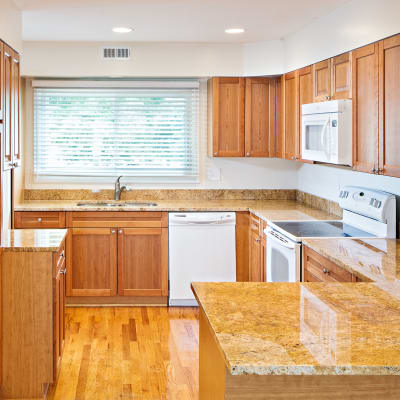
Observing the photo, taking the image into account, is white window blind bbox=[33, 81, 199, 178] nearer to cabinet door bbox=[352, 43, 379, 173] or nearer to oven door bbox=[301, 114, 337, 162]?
oven door bbox=[301, 114, 337, 162]

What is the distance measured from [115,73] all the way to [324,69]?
217cm

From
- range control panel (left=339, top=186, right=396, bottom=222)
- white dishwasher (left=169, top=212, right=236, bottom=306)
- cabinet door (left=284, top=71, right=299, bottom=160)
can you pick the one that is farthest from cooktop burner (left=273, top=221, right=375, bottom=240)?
white dishwasher (left=169, top=212, right=236, bottom=306)

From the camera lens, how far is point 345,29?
4.17 meters

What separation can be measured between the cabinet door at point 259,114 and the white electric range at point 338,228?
134cm

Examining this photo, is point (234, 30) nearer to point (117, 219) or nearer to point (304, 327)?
point (117, 219)

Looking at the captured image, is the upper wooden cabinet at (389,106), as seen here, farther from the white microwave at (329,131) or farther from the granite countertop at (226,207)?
the granite countertop at (226,207)

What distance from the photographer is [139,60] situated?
19.5ft

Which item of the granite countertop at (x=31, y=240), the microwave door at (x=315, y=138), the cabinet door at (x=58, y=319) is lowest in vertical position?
the cabinet door at (x=58, y=319)

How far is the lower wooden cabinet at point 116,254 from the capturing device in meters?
5.71

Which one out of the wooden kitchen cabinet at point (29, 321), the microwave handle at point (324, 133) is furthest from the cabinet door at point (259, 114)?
the wooden kitchen cabinet at point (29, 321)

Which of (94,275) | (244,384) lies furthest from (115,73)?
(244,384)

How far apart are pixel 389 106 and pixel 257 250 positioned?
7.09 feet

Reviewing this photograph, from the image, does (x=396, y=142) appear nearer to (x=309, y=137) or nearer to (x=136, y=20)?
(x=309, y=137)

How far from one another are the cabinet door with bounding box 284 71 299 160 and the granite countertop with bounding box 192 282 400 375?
280 centimetres
